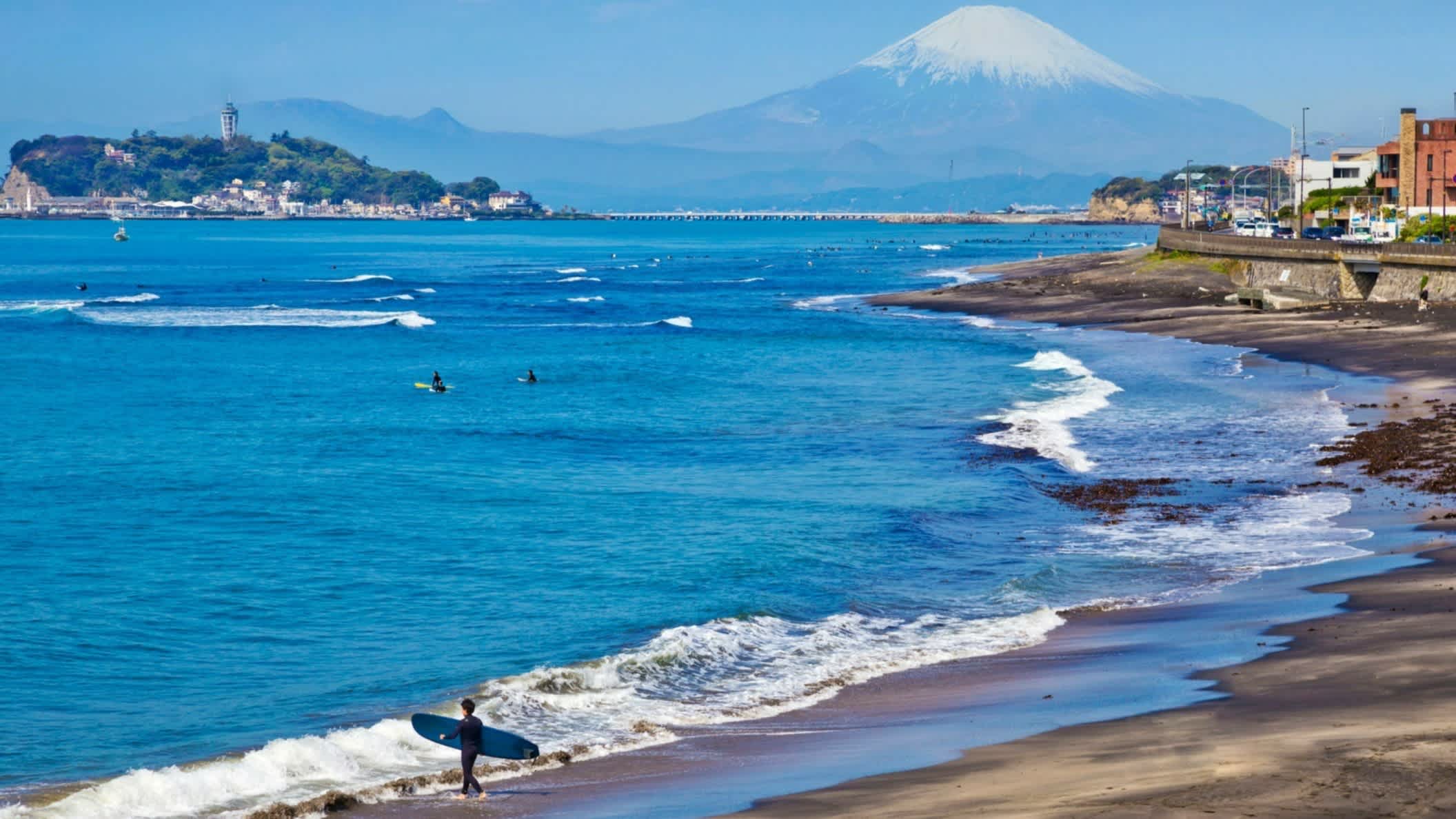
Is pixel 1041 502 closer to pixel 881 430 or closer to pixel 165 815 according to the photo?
pixel 881 430

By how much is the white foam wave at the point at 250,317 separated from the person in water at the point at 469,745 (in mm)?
71534

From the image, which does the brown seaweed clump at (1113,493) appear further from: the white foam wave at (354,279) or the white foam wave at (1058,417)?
the white foam wave at (354,279)

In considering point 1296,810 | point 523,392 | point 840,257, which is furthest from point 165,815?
point 840,257

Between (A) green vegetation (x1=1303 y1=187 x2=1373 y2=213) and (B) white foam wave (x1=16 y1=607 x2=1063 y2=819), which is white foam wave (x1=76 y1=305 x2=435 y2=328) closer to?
(B) white foam wave (x1=16 y1=607 x2=1063 y2=819)

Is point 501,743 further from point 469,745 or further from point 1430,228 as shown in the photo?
point 1430,228

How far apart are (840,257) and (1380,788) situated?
6400 inches

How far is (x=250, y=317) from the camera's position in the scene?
8962cm

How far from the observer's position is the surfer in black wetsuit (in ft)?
46.1

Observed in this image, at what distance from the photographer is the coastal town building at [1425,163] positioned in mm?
A: 96312

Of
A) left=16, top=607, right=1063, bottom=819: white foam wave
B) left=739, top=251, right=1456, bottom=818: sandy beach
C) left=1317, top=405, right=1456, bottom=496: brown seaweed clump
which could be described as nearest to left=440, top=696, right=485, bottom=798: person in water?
left=16, top=607, right=1063, bottom=819: white foam wave

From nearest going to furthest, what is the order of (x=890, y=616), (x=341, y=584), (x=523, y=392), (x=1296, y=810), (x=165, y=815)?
(x=1296, y=810)
(x=165, y=815)
(x=890, y=616)
(x=341, y=584)
(x=523, y=392)

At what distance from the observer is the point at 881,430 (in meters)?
41.5

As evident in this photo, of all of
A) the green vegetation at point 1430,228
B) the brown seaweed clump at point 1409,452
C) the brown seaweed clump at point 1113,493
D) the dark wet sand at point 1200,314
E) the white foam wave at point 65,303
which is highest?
the green vegetation at point 1430,228

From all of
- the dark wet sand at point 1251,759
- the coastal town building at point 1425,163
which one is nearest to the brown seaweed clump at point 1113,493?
the dark wet sand at point 1251,759
